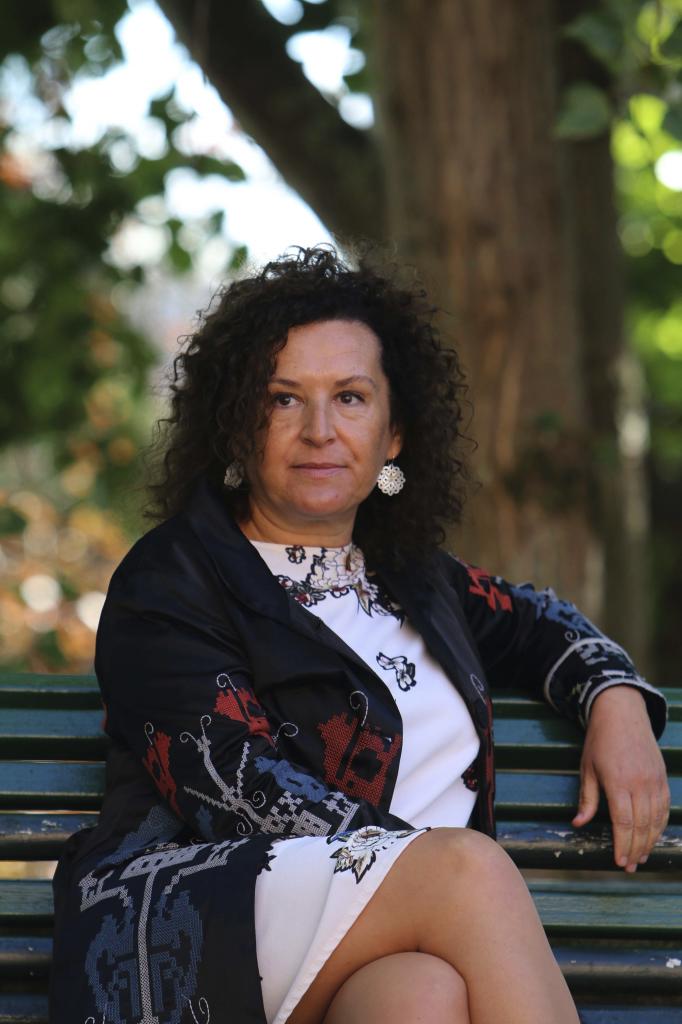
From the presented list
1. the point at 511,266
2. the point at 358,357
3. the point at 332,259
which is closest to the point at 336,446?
the point at 358,357

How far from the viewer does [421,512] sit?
313cm

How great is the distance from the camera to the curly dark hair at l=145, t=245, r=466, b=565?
9.54ft

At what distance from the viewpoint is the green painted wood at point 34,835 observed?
2.83 meters

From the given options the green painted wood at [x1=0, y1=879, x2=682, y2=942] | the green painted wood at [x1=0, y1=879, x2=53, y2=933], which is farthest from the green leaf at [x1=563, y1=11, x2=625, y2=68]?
the green painted wood at [x1=0, y1=879, x2=53, y2=933]

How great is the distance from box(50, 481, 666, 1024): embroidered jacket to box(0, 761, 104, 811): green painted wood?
20 cm

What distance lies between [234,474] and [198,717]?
2.04 feet

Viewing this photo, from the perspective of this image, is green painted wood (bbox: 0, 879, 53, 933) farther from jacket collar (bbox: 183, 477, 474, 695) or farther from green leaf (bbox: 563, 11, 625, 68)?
green leaf (bbox: 563, 11, 625, 68)

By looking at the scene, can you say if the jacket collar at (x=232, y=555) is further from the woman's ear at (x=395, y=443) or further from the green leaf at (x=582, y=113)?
the green leaf at (x=582, y=113)

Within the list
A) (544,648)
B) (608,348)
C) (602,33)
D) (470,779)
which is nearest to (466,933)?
(470,779)

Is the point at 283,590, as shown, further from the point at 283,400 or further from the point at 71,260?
the point at 71,260

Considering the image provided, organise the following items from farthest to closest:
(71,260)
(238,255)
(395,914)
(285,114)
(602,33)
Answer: (71,260)
(238,255)
(285,114)
(602,33)
(395,914)

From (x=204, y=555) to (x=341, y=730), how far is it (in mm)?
406

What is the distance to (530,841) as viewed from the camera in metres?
2.94

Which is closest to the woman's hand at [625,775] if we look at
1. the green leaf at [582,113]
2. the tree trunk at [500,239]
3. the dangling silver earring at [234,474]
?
the dangling silver earring at [234,474]
